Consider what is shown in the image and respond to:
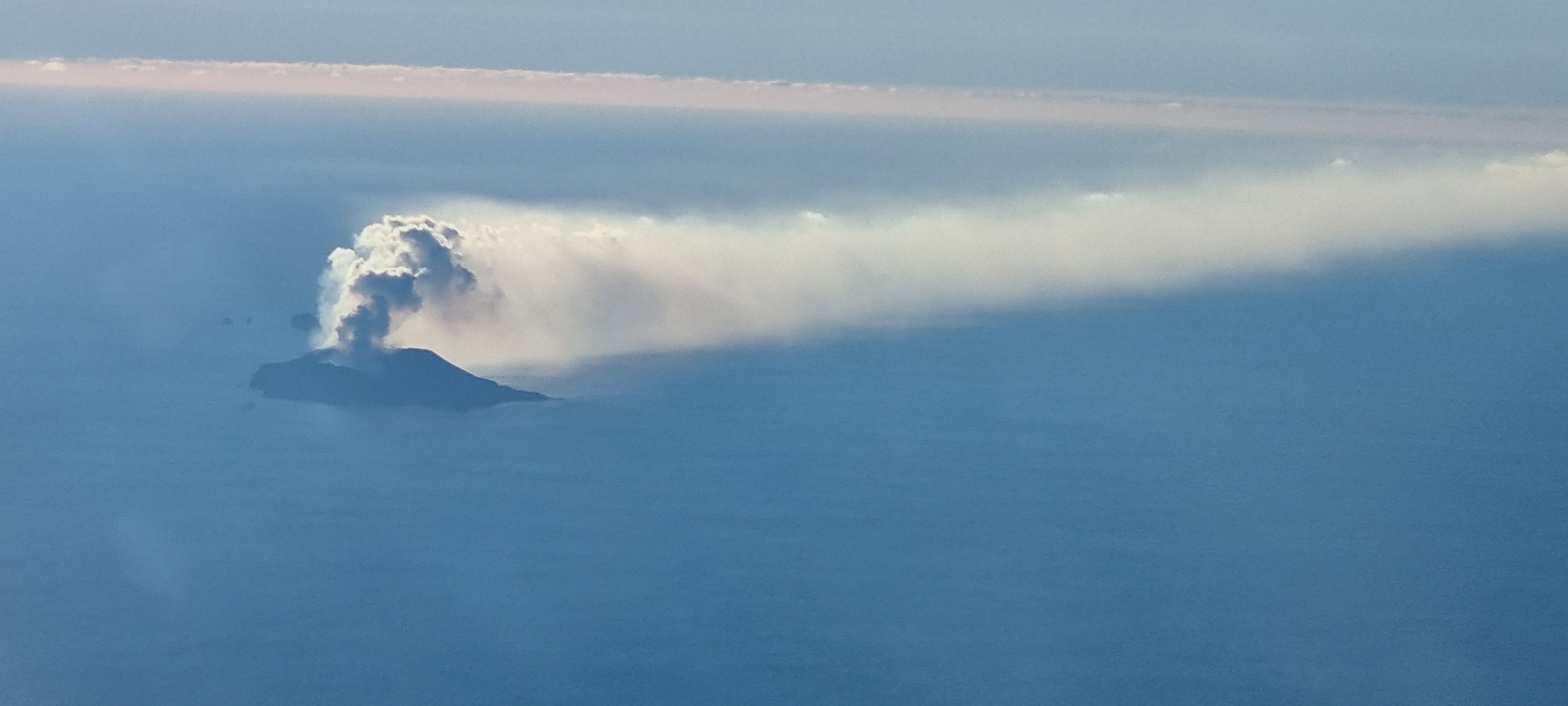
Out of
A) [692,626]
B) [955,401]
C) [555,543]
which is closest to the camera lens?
[692,626]

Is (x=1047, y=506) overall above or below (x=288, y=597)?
above

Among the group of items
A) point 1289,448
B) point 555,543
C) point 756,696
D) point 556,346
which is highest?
point 556,346

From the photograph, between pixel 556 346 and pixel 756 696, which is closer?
pixel 756 696

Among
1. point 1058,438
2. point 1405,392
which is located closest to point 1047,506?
point 1058,438

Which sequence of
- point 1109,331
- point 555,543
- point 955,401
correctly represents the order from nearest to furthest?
1. point 555,543
2. point 955,401
3. point 1109,331

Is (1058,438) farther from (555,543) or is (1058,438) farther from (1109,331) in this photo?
(555,543)

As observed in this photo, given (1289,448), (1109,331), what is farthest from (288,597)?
(1109,331)
